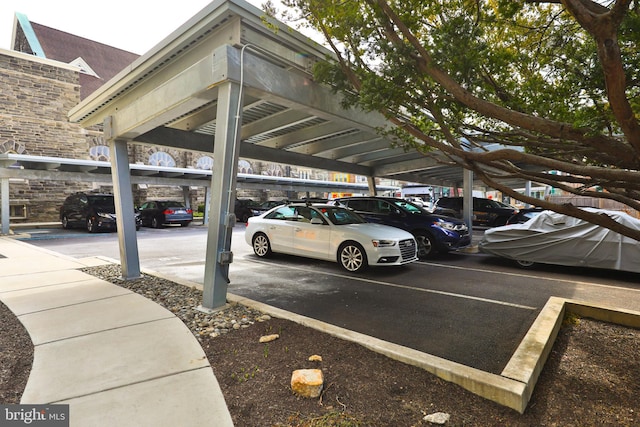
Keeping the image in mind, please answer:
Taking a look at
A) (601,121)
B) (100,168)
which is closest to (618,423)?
(601,121)

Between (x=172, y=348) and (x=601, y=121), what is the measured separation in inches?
193

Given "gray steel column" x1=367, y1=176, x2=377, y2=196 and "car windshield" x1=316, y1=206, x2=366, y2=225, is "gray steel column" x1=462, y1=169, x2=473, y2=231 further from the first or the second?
"car windshield" x1=316, y1=206, x2=366, y2=225

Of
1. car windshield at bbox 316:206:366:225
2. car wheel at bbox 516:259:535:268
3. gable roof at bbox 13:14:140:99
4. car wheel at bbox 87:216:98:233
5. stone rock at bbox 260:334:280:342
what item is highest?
gable roof at bbox 13:14:140:99

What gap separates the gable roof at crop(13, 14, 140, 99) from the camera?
2591 cm

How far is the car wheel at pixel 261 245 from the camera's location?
905 centimetres

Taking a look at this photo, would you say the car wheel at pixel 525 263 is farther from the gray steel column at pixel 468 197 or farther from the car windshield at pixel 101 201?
the car windshield at pixel 101 201

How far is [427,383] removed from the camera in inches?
107

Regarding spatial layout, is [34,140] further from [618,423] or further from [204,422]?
[618,423]

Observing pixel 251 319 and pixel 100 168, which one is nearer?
pixel 251 319

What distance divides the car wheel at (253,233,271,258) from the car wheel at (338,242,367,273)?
92.6 inches

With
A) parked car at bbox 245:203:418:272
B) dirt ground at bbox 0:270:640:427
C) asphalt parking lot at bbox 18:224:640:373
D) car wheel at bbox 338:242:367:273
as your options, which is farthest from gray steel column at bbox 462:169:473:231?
dirt ground at bbox 0:270:640:427

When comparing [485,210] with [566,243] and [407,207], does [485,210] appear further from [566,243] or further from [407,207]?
[566,243]

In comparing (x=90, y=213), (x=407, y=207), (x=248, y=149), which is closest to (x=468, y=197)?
(x=407, y=207)

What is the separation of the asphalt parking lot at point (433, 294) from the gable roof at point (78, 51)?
25.1 metres
